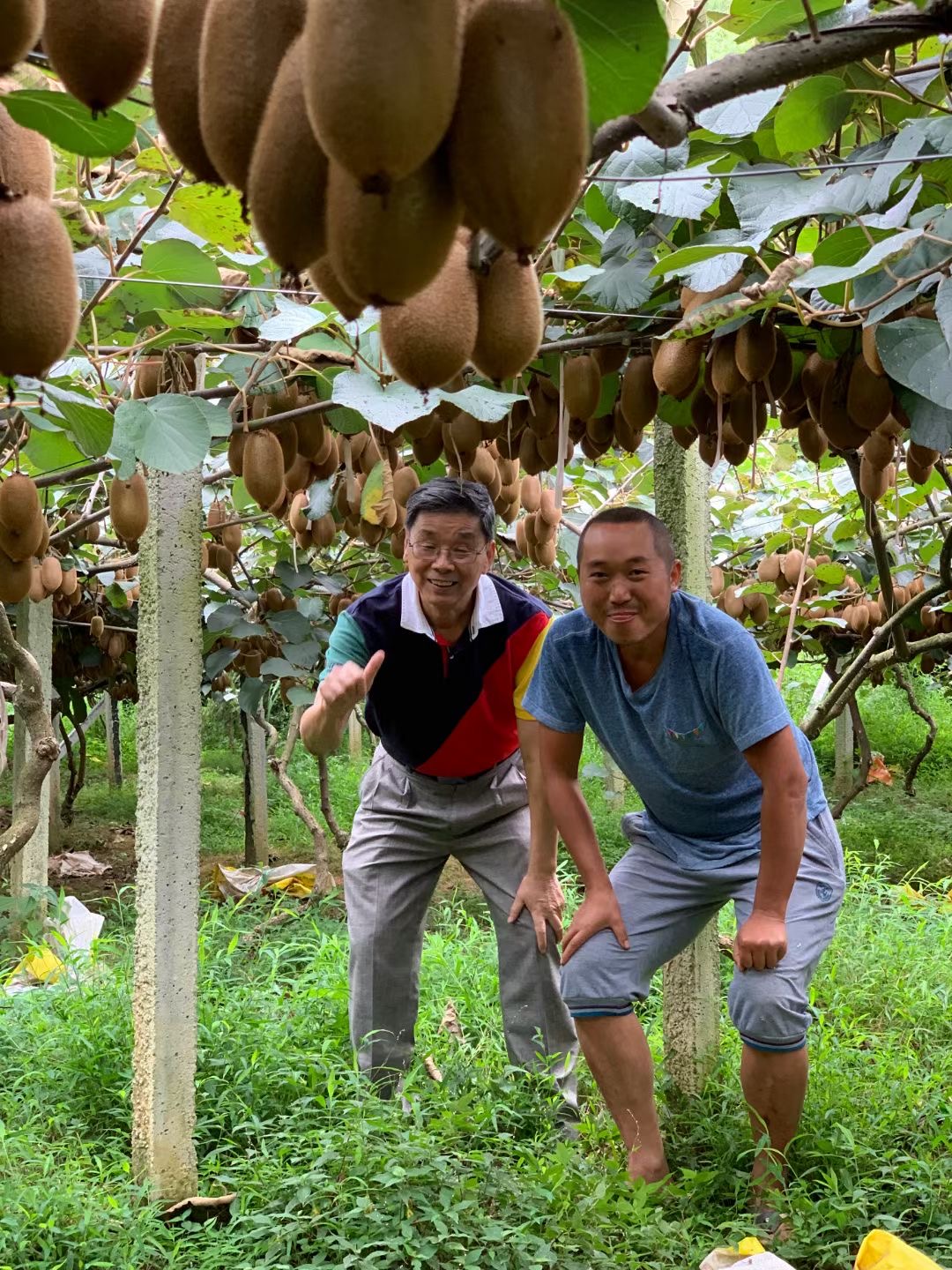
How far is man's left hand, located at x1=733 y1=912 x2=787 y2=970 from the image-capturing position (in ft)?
8.13

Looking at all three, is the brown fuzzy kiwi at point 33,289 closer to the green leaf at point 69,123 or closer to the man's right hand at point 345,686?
the green leaf at point 69,123

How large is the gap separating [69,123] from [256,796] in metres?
7.58

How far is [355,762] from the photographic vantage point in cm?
1313

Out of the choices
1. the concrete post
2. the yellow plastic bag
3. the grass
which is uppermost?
the concrete post

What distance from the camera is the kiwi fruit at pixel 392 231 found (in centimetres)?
53

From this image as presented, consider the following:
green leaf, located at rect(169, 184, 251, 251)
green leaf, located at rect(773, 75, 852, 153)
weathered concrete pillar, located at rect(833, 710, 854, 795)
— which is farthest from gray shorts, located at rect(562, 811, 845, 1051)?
weathered concrete pillar, located at rect(833, 710, 854, 795)

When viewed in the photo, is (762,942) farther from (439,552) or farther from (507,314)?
(507,314)

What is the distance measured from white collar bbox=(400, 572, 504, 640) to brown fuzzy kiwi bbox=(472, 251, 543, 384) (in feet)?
7.87

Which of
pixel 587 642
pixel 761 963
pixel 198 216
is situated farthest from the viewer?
pixel 587 642

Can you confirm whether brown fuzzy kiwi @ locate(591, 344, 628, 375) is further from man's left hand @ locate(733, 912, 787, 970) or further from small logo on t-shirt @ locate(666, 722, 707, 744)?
man's left hand @ locate(733, 912, 787, 970)

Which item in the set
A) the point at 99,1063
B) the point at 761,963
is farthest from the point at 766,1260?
the point at 99,1063

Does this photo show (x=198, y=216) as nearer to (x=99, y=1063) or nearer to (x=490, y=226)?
(x=490, y=226)

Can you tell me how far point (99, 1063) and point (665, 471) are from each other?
7.85ft

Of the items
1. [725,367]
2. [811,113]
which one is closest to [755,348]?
[725,367]
